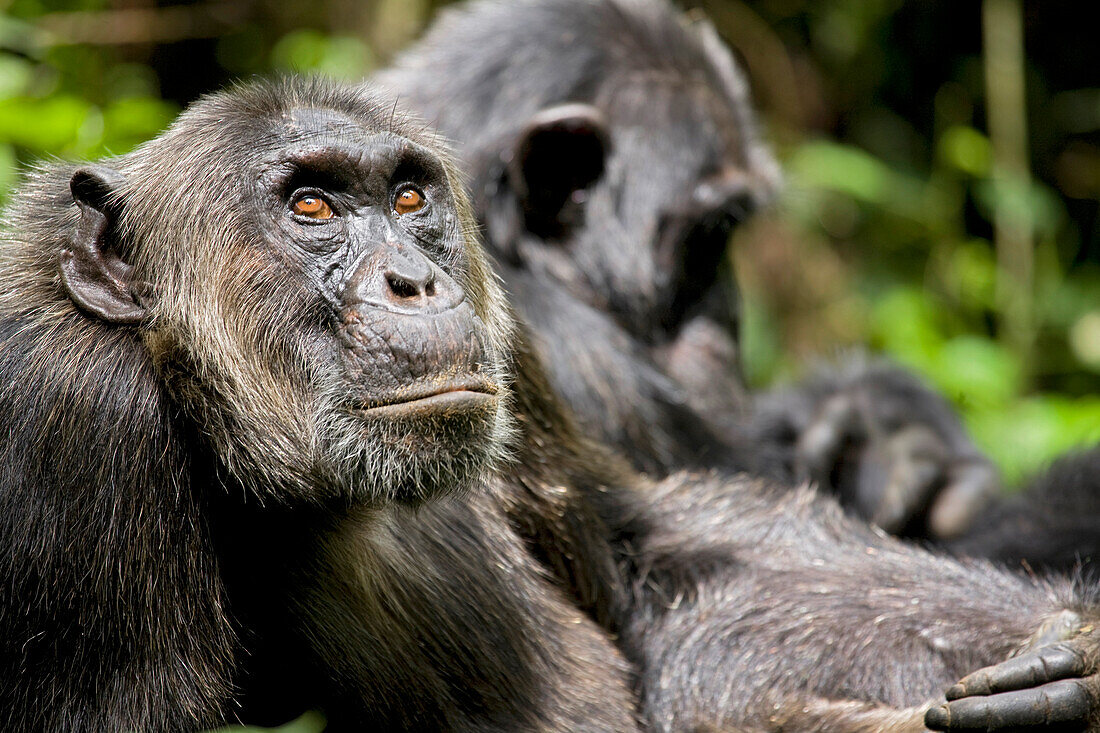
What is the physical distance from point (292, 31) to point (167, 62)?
3.19 ft

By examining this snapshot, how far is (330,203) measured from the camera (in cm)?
351

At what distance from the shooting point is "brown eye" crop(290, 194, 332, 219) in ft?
11.4

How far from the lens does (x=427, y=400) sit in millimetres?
3299

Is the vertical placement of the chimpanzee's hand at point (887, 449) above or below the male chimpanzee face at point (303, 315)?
below

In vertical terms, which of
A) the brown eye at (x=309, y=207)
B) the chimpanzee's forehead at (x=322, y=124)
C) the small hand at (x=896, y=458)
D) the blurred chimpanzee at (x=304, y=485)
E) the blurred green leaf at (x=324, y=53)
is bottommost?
the small hand at (x=896, y=458)

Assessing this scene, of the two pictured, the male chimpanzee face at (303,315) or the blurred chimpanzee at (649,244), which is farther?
the blurred chimpanzee at (649,244)

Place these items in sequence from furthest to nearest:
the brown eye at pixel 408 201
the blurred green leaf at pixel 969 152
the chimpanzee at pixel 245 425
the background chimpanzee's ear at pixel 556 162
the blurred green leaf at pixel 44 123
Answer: the blurred green leaf at pixel 969 152 → the blurred green leaf at pixel 44 123 → the background chimpanzee's ear at pixel 556 162 → the brown eye at pixel 408 201 → the chimpanzee at pixel 245 425

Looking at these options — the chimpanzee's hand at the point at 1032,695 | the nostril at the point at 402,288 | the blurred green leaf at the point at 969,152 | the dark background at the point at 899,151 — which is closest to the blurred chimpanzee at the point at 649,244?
the dark background at the point at 899,151

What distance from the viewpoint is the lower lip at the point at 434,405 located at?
3297 millimetres

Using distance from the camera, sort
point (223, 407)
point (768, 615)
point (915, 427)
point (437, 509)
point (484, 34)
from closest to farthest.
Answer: point (223, 407) → point (437, 509) → point (768, 615) → point (484, 34) → point (915, 427)

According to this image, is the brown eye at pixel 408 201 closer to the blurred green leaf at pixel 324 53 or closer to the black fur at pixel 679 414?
the black fur at pixel 679 414

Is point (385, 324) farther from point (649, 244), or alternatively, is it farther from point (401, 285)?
point (649, 244)

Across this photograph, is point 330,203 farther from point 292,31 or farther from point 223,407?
point 292,31

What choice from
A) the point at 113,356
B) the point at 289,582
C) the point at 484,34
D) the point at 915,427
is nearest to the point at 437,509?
the point at 289,582
